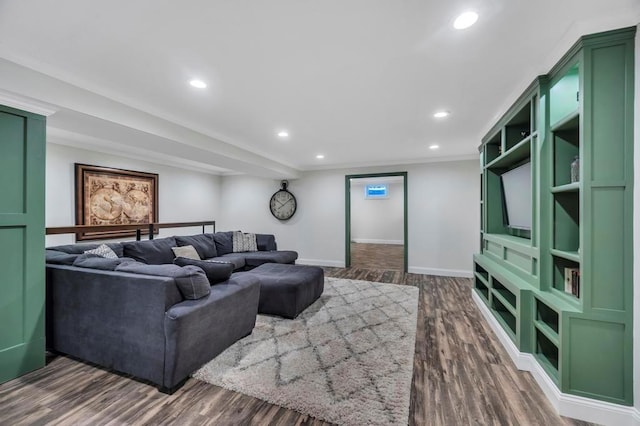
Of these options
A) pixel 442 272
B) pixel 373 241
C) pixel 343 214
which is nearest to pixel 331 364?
pixel 442 272

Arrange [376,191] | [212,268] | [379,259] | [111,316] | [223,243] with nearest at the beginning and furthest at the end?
1. [111,316]
2. [212,268]
3. [223,243]
4. [379,259]
5. [376,191]

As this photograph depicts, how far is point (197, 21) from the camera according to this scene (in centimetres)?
159

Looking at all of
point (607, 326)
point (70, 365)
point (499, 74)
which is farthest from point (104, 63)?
point (607, 326)

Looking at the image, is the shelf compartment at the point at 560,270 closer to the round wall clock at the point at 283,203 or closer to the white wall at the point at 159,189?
the round wall clock at the point at 283,203

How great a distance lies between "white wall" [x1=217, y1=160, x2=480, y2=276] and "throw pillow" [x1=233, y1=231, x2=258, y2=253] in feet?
4.49

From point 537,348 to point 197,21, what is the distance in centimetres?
339

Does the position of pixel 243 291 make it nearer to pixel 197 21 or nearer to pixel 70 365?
pixel 70 365

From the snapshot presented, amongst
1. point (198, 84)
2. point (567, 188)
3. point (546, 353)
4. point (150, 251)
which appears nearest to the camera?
point (567, 188)

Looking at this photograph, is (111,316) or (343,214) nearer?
(111,316)

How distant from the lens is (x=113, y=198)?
16.1 ft

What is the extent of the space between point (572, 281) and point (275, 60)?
8.82ft

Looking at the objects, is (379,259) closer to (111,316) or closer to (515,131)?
(515,131)

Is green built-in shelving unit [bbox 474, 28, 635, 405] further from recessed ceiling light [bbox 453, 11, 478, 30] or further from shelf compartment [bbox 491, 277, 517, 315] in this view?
recessed ceiling light [bbox 453, 11, 478, 30]

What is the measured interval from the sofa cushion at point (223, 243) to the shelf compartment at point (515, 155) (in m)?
4.68
